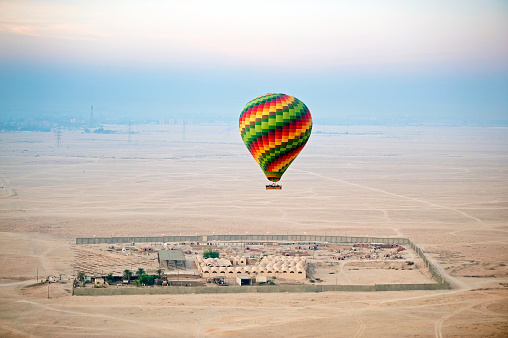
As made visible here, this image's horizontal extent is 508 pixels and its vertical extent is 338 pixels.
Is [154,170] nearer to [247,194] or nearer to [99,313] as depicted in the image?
A: [247,194]

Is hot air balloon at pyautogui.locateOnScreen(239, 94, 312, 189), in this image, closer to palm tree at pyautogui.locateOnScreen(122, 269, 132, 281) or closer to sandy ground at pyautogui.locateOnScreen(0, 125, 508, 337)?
→ sandy ground at pyautogui.locateOnScreen(0, 125, 508, 337)

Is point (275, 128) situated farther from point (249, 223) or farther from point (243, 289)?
A: point (249, 223)

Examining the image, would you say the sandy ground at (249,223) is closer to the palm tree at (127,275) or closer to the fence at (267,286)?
the fence at (267,286)

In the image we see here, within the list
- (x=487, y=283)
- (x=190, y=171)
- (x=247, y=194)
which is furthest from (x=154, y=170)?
(x=487, y=283)

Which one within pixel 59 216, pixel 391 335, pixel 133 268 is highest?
pixel 59 216

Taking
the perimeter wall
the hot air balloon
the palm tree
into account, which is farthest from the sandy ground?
the hot air balloon

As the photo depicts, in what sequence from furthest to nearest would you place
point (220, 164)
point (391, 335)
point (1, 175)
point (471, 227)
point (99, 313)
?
point (220, 164), point (1, 175), point (471, 227), point (99, 313), point (391, 335)

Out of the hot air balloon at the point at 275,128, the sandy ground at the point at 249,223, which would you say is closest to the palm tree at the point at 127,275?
the sandy ground at the point at 249,223
